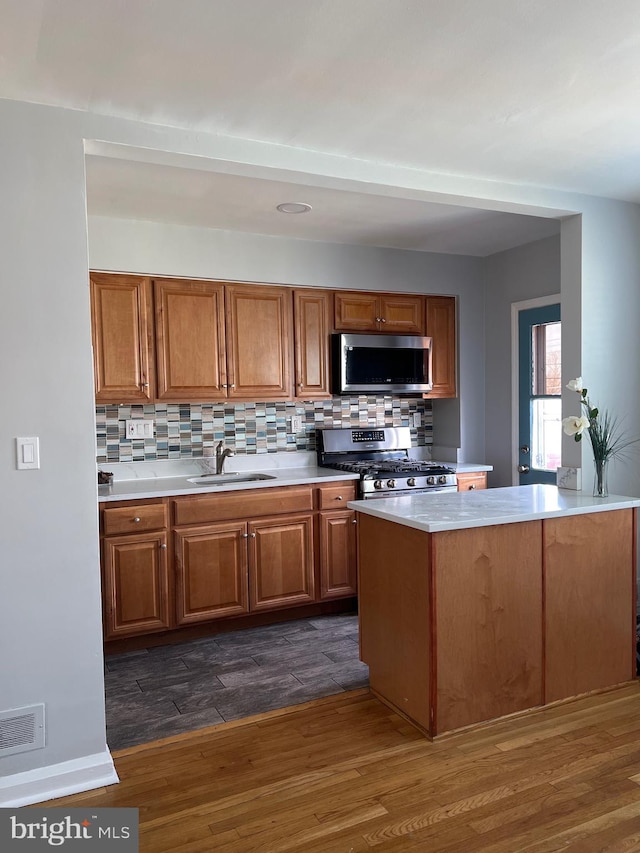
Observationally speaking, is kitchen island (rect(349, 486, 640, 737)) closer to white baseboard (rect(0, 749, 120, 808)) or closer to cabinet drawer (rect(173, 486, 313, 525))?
cabinet drawer (rect(173, 486, 313, 525))

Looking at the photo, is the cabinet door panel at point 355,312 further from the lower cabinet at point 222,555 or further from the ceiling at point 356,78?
the ceiling at point 356,78

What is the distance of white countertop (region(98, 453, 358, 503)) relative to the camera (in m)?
3.67

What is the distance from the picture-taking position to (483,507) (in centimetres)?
285

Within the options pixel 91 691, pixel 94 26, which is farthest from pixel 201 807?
pixel 94 26

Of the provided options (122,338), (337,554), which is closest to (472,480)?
(337,554)

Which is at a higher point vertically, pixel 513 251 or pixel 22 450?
pixel 513 251

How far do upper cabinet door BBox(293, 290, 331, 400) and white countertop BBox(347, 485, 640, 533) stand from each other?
1.54 metres

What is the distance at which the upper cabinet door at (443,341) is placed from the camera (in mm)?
4891

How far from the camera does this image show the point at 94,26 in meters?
1.87

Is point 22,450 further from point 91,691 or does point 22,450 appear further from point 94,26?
point 94,26

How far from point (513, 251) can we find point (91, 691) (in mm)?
3911

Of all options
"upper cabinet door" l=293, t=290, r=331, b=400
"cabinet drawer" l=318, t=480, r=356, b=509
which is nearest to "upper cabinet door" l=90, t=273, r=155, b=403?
"upper cabinet door" l=293, t=290, r=331, b=400

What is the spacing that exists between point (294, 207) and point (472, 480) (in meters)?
2.26

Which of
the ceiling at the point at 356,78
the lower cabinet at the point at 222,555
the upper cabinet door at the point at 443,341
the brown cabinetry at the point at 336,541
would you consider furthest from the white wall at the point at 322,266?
the lower cabinet at the point at 222,555
